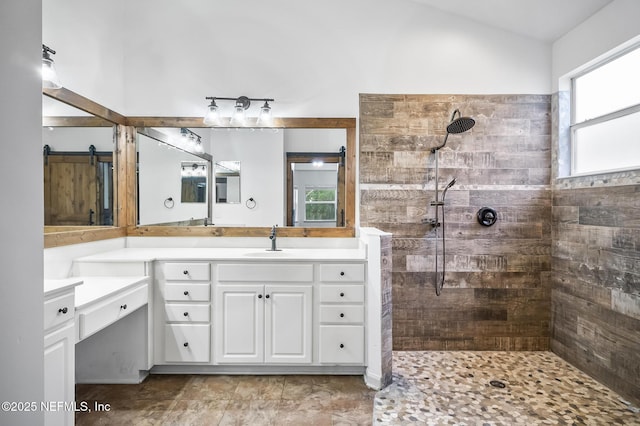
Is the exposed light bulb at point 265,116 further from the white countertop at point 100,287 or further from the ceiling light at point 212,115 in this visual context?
the white countertop at point 100,287

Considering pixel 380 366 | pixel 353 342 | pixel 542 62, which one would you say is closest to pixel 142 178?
pixel 353 342

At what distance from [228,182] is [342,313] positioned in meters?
1.51

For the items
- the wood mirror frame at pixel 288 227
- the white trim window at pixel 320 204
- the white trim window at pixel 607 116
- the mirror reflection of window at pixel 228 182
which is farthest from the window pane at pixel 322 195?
the white trim window at pixel 607 116

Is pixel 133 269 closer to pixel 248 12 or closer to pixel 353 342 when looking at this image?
pixel 353 342

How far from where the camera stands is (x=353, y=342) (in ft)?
7.86

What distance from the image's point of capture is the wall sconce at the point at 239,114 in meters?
2.90

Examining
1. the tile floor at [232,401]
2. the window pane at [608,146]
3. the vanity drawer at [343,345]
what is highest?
the window pane at [608,146]

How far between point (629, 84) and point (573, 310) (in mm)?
1682

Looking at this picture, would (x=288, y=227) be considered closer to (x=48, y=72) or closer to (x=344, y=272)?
(x=344, y=272)

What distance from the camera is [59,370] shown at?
1527 millimetres

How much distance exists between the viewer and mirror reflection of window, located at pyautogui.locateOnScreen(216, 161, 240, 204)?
2.97m

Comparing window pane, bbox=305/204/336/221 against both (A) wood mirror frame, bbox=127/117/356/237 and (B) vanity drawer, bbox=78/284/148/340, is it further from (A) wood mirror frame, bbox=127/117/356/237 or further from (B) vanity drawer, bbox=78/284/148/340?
(B) vanity drawer, bbox=78/284/148/340

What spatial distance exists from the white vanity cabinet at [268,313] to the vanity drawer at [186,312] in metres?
0.11

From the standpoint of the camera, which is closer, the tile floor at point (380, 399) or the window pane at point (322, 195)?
the tile floor at point (380, 399)
